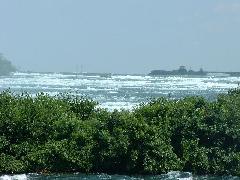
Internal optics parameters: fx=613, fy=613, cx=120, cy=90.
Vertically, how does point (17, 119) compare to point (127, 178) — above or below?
above

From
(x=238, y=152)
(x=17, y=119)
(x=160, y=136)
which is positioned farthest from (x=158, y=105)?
(x=17, y=119)

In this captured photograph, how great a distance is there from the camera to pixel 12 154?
32.9 m

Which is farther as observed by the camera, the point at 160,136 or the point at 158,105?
the point at 158,105

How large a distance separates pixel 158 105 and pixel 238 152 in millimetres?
5466

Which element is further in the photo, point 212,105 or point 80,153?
point 212,105

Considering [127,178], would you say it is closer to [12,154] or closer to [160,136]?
[160,136]

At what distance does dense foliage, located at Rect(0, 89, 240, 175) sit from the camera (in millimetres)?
32562

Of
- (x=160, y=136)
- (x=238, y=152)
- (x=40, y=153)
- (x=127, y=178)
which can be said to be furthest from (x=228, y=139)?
(x=40, y=153)

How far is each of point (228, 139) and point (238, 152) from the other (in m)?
1.04

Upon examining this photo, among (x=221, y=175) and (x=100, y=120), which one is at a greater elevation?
(x=100, y=120)

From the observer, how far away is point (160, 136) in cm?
3319

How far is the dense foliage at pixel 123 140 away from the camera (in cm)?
3256

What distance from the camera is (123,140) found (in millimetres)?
32469

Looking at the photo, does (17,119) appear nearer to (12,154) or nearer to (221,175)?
(12,154)
